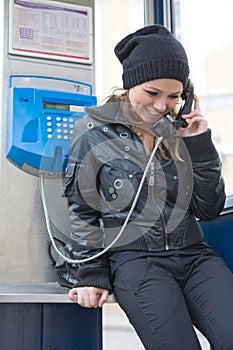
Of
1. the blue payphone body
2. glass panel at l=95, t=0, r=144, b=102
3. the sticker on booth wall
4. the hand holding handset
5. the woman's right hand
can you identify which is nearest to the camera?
the woman's right hand

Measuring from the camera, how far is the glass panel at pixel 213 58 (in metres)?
1.99

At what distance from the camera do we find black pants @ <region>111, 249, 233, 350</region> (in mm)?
1183

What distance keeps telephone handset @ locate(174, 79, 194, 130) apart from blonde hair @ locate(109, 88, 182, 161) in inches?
0.9

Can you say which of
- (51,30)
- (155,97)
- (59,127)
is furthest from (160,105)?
(51,30)

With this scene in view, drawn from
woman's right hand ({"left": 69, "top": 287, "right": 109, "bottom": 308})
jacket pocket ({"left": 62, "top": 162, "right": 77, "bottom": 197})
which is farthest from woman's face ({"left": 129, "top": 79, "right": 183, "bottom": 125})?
woman's right hand ({"left": 69, "top": 287, "right": 109, "bottom": 308})

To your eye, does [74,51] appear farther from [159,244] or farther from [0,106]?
[159,244]

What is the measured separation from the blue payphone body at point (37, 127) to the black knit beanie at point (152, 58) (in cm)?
30

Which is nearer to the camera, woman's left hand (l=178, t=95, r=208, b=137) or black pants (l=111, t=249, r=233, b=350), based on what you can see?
black pants (l=111, t=249, r=233, b=350)

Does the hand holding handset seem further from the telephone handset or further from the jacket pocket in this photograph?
the jacket pocket

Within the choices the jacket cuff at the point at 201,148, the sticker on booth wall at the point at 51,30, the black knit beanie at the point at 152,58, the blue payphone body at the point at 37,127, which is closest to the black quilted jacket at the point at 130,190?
the jacket cuff at the point at 201,148

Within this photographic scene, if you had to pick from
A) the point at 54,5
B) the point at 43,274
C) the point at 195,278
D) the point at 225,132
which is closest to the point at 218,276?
the point at 195,278

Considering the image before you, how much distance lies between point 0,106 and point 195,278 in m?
0.82

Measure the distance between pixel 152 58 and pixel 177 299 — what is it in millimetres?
601

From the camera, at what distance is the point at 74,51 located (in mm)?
1855
